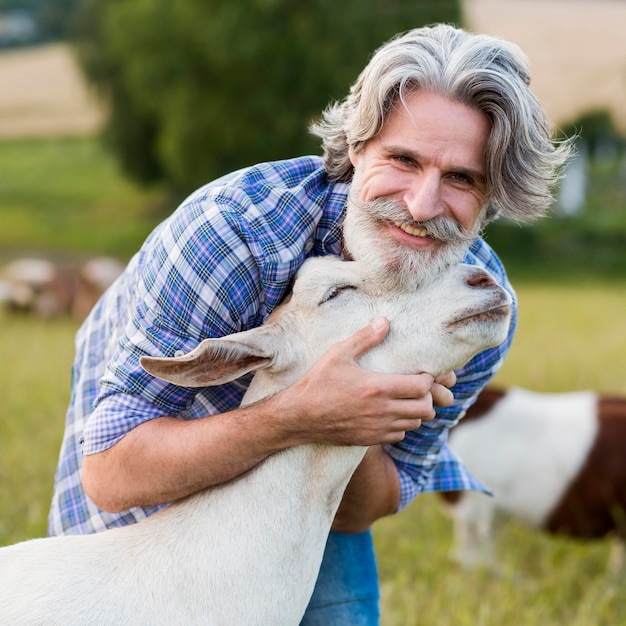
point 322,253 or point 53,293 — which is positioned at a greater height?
point 322,253

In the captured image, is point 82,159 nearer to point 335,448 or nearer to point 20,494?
point 20,494

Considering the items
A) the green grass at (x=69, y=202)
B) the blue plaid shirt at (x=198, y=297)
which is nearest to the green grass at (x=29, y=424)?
the blue plaid shirt at (x=198, y=297)

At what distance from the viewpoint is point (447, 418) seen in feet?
10.6

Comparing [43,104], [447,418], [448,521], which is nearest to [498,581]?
[448,521]

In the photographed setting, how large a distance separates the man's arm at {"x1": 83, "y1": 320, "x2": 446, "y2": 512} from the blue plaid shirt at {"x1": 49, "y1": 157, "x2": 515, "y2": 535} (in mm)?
112

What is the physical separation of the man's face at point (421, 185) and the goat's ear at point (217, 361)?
42 centimetres

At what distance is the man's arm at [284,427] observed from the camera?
97.0 inches

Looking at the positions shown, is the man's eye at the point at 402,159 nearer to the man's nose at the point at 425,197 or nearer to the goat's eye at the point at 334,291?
the man's nose at the point at 425,197

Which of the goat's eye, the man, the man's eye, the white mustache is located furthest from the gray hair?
the goat's eye

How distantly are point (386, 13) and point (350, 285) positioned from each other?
22.5m

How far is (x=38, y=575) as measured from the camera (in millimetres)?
2508

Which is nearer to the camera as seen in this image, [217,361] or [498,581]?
[217,361]

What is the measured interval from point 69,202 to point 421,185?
28531 millimetres

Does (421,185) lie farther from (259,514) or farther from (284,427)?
(259,514)
